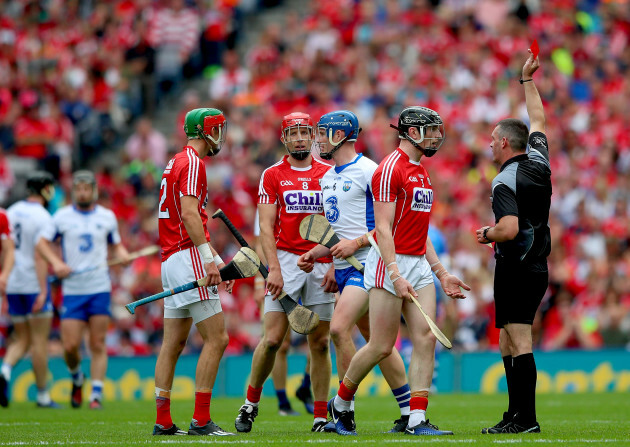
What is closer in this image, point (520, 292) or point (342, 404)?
point (520, 292)

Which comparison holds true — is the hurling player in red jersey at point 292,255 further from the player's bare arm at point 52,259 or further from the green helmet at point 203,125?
the player's bare arm at point 52,259

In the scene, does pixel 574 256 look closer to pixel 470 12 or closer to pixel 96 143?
pixel 470 12

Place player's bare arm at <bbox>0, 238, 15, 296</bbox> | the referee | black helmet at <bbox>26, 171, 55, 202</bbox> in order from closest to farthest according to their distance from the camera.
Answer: the referee
player's bare arm at <bbox>0, 238, 15, 296</bbox>
black helmet at <bbox>26, 171, 55, 202</bbox>

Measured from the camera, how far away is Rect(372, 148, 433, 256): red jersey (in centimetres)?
865

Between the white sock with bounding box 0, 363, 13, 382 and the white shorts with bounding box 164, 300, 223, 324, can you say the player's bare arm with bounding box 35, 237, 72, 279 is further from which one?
the white shorts with bounding box 164, 300, 223, 324

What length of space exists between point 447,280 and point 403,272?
1.29 feet

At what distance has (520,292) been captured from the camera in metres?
8.66

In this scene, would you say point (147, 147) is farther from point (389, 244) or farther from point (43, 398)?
point (389, 244)

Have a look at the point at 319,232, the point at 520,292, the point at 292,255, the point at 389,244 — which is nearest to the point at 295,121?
the point at 319,232

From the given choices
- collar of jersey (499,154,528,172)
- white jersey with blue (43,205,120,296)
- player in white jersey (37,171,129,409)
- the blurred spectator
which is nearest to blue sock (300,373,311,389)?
player in white jersey (37,171,129,409)

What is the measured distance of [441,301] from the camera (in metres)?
15.1

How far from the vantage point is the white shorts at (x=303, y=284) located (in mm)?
9609

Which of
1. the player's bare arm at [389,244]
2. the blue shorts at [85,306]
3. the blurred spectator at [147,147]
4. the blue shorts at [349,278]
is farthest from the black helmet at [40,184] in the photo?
the blurred spectator at [147,147]

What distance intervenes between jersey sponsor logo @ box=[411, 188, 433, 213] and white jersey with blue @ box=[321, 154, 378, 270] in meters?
0.66
